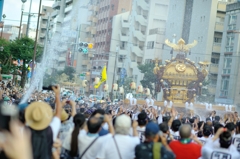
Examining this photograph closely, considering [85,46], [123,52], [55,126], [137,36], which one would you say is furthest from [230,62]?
[55,126]

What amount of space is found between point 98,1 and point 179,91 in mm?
24743

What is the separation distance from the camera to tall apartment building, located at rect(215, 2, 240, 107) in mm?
50562

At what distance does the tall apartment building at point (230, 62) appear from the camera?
50562mm

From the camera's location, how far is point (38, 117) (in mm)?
6531

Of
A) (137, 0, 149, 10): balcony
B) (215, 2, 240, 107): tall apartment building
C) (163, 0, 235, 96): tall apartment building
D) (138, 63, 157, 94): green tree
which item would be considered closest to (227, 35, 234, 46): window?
(215, 2, 240, 107): tall apartment building

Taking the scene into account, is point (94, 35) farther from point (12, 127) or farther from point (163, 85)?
point (12, 127)

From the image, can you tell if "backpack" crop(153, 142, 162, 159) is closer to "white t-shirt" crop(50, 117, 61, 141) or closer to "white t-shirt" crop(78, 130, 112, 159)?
"white t-shirt" crop(78, 130, 112, 159)

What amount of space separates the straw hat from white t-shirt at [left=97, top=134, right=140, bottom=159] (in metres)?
0.93

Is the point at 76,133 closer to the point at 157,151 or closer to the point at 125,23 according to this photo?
the point at 157,151

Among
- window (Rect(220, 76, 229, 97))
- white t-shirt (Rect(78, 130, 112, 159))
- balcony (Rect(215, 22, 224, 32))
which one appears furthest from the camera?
balcony (Rect(215, 22, 224, 32))

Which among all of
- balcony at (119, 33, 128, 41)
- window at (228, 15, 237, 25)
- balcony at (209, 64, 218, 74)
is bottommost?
balcony at (209, 64, 218, 74)

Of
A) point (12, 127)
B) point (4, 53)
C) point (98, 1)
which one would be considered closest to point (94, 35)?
point (98, 1)

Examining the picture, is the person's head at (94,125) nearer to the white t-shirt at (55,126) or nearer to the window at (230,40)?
the white t-shirt at (55,126)

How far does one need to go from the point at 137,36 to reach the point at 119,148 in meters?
51.7
